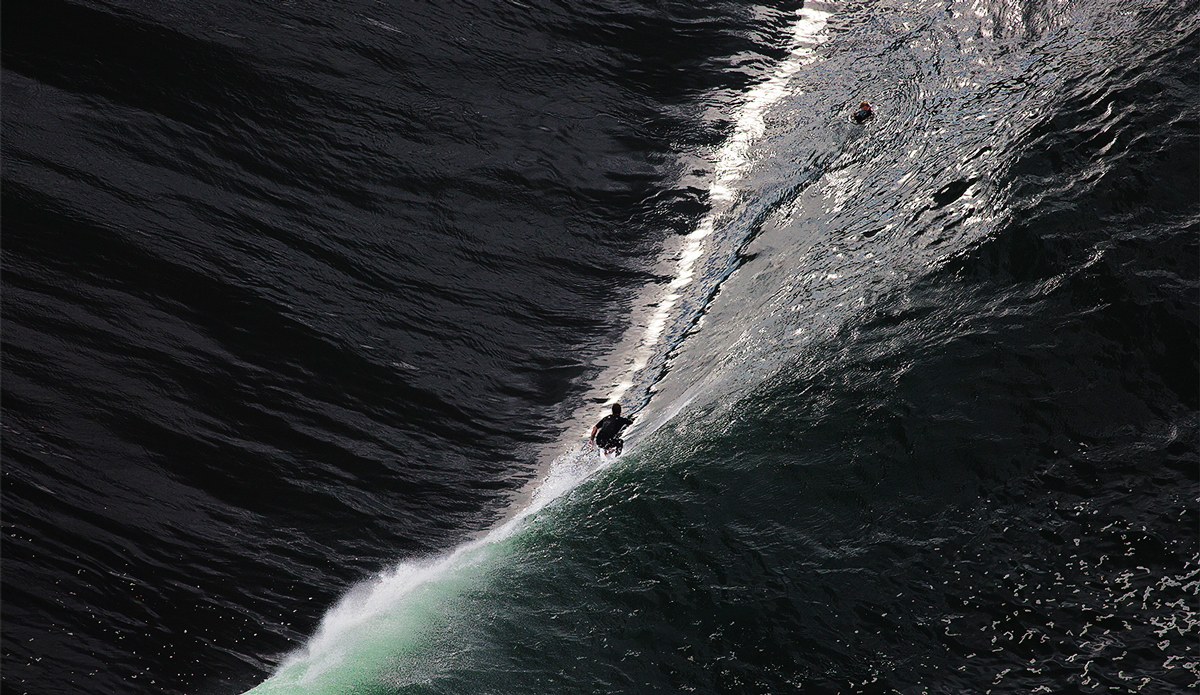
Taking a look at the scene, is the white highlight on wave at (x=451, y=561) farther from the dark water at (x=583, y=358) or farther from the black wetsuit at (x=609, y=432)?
the black wetsuit at (x=609, y=432)

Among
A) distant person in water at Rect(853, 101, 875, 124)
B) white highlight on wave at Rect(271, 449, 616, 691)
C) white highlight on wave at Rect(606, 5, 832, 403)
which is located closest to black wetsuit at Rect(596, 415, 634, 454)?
white highlight on wave at Rect(271, 449, 616, 691)

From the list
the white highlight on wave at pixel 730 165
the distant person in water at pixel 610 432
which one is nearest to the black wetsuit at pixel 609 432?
the distant person in water at pixel 610 432

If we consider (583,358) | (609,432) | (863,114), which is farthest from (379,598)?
(863,114)

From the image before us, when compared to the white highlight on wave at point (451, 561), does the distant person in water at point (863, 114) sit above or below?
above

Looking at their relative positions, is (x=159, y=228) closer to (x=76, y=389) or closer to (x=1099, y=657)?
(x=76, y=389)

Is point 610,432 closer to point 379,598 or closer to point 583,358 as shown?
point 583,358

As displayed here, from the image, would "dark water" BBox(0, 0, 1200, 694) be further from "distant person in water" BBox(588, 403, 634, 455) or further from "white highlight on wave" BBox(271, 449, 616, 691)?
"distant person in water" BBox(588, 403, 634, 455)
